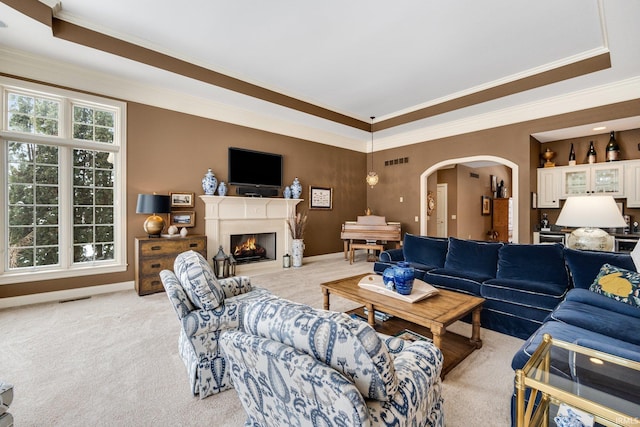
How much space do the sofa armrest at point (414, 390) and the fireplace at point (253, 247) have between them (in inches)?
180

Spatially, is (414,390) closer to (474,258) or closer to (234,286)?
(234,286)

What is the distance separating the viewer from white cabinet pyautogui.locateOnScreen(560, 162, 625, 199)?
441 centimetres

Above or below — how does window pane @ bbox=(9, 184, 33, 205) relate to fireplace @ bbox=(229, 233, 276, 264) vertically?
above

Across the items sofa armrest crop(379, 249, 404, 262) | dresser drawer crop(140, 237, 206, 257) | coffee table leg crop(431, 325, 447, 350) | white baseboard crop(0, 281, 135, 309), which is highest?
dresser drawer crop(140, 237, 206, 257)

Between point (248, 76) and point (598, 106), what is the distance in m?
5.46

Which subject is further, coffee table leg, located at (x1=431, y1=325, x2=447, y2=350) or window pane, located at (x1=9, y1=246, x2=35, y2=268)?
window pane, located at (x1=9, y1=246, x2=35, y2=268)

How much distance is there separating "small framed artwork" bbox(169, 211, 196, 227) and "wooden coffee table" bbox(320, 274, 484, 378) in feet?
9.93

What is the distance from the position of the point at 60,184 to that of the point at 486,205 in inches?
414

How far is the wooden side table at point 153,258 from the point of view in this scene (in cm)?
387

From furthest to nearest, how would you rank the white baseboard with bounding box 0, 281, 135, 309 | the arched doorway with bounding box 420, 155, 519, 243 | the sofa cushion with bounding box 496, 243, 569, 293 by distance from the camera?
the arched doorway with bounding box 420, 155, 519, 243
the white baseboard with bounding box 0, 281, 135, 309
the sofa cushion with bounding box 496, 243, 569, 293

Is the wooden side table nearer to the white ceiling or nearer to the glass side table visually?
the white ceiling

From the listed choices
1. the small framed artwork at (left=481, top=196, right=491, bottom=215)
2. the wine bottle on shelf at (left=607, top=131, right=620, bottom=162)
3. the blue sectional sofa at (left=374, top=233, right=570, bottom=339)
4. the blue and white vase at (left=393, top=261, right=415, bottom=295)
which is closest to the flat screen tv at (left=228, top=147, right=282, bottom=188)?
the blue sectional sofa at (left=374, top=233, right=570, bottom=339)

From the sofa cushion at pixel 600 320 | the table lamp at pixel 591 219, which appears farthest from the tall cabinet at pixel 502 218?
the sofa cushion at pixel 600 320

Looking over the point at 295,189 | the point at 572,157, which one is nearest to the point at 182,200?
the point at 295,189
